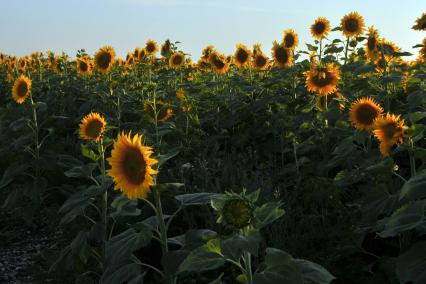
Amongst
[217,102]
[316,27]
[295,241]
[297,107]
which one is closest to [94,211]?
[295,241]

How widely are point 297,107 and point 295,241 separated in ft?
8.09

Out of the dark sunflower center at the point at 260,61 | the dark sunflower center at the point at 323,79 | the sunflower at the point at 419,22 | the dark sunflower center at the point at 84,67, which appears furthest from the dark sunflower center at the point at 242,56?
the dark sunflower center at the point at 323,79

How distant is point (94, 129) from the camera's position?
138 inches

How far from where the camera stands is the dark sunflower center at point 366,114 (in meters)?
3.73

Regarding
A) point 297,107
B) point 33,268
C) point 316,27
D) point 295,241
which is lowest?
point 33,268

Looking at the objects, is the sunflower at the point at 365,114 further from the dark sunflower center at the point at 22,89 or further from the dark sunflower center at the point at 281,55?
the dark sunflower center at the point at 281,55

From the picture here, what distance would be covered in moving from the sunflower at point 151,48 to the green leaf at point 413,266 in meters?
7.73

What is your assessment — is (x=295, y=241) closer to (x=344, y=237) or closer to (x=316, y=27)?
(x=344, y=237)

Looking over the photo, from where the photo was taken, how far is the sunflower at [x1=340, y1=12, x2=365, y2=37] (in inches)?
295

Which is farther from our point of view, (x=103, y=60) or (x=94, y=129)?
(x=103, y=60)

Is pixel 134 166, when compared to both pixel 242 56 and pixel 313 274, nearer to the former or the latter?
pixel 313 274

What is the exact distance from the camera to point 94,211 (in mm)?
4469

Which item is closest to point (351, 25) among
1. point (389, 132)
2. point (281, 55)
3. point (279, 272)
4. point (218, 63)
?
point (281, 55)

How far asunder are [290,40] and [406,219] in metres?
5.79
